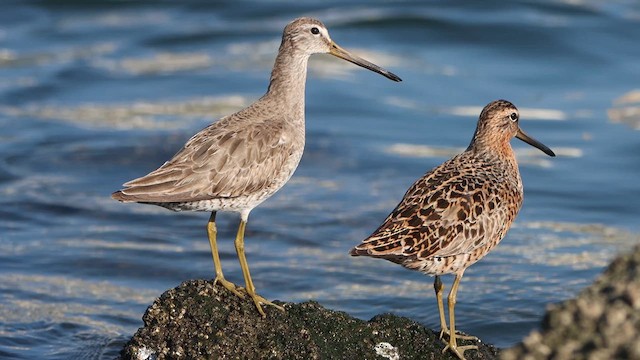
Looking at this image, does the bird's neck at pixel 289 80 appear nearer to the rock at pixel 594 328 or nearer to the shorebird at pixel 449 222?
the shorebird at pixel 449 222

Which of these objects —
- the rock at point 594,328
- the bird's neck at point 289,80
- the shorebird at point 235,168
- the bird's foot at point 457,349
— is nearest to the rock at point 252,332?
the bird's foot at point 457,349

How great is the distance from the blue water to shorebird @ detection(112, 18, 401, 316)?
6.20ft

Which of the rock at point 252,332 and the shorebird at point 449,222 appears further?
the shorebird at point 449,222

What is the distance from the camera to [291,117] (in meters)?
7.64

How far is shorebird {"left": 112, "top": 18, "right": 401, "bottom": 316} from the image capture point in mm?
6887

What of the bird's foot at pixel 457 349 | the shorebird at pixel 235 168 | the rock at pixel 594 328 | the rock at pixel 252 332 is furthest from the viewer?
→ the shorebird at pixel 235 168

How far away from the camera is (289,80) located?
310 inches

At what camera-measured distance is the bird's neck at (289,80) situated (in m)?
7.73

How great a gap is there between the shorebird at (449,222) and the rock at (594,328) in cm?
266

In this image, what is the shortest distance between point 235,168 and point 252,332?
1.37 m

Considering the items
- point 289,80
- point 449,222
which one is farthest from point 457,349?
point 289,80

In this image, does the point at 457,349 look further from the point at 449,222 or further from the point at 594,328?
the point at 594,328

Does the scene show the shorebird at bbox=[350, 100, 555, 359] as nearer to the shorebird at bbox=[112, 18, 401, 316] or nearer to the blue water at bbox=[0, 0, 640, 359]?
the shorebird at bbox=[112, 18, 401, 316]

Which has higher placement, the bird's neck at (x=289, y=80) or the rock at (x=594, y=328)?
the bird's neck at (x=289, y=80)
